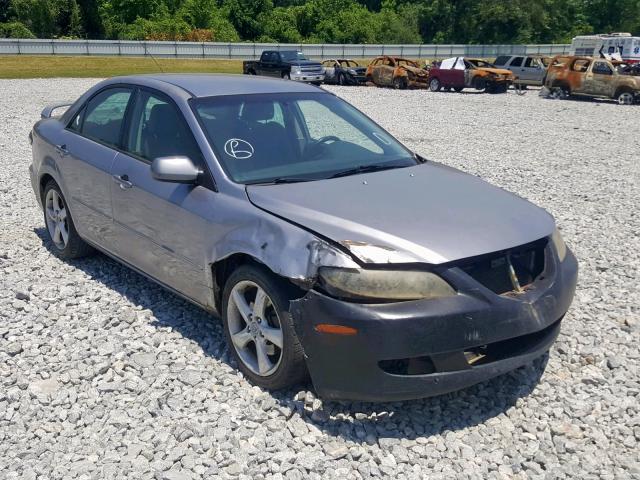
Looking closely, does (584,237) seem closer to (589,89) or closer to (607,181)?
(607,181)

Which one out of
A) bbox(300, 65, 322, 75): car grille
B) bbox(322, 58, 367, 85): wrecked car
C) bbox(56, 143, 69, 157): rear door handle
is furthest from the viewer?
bbox(322, 58, 367, 85): wrecked car

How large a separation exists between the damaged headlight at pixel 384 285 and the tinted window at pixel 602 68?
2356cm

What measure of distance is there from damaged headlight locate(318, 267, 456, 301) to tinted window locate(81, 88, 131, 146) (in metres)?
2.52

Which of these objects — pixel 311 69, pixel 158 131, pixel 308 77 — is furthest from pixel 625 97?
pixel 158 131

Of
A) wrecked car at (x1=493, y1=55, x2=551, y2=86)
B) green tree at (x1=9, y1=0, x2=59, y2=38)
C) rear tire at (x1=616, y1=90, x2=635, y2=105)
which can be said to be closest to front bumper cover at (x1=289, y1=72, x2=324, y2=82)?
wrecked car at (x1=493, y1=55, x2=551, y2=86)

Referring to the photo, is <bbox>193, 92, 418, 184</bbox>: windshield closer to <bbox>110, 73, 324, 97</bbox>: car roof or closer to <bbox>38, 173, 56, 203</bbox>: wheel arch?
<bbox>110, 73, 324, 97</bbox>: car roof

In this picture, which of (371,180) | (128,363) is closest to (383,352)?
(371,180)

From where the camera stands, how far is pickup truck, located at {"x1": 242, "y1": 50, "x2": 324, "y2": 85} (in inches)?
1207

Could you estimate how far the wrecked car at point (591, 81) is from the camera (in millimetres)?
23703

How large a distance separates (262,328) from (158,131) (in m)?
1.72

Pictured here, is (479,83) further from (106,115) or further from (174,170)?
(174,170)

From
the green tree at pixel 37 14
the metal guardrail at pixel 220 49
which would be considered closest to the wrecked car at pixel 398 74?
the metal guardrail at pixel 220 49

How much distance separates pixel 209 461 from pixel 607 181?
829 centimetres

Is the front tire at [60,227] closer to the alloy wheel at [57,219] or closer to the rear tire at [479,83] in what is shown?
the alloy wheel at [57,219]
